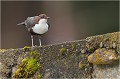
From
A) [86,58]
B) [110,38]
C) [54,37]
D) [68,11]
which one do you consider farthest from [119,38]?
[68,11]

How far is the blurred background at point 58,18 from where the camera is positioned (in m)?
13.4

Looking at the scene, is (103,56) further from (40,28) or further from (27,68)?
(40,28)

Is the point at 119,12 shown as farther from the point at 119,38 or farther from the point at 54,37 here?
the point at 119,38

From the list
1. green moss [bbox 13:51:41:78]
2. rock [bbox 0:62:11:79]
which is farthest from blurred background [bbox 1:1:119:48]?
green moss [bbox 13:51:41:78]

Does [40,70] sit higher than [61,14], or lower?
lower

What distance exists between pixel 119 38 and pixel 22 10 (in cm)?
968

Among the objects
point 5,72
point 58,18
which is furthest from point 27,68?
point 58,18

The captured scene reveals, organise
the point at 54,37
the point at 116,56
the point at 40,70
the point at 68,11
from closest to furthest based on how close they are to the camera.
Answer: the point at 116,56 < the point at 40,70 < the point at 54,37 < the point at 68,11

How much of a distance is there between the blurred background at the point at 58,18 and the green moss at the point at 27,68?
814 centimetres

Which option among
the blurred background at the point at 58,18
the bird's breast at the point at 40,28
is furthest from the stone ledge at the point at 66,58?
the blurred background at the point at 58,18

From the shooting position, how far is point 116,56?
446cm

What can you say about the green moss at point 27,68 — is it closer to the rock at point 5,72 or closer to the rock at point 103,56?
the rock at point 5,72

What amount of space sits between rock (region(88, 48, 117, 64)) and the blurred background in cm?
856

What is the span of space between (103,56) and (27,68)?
805 mm
